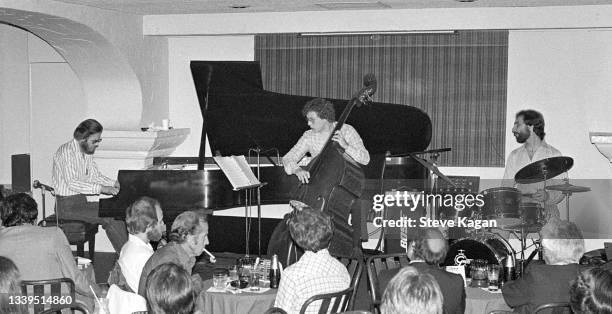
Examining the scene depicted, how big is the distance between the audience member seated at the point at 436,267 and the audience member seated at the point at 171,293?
122cm

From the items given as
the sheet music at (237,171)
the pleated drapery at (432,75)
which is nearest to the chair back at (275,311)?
the sheet music at (237,171)

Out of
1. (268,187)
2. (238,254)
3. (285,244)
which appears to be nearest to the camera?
(285,244)

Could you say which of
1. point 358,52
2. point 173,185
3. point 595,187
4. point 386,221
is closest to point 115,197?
point 173,185

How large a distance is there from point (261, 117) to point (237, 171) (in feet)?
2.53

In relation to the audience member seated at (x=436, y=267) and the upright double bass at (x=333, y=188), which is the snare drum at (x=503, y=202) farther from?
the audience member seated at (x=436, y=267)

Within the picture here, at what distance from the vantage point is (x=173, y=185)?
6.94 metres

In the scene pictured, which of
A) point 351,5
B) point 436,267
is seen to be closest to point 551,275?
point 436,267

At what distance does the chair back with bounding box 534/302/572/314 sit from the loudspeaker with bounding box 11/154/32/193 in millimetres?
7023

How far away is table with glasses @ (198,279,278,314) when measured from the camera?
14.6 feet

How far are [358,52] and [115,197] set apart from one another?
10.2 ft

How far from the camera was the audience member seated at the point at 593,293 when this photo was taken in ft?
9.45

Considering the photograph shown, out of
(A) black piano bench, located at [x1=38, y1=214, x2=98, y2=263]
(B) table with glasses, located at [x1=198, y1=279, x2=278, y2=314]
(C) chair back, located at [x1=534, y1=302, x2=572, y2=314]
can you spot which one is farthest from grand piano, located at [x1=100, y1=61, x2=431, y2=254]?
(C) chair back, located at [x1=534, y1=302, x2=572, y2=314]

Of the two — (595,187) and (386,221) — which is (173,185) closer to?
(386,221)

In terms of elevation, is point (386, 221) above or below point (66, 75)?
below
